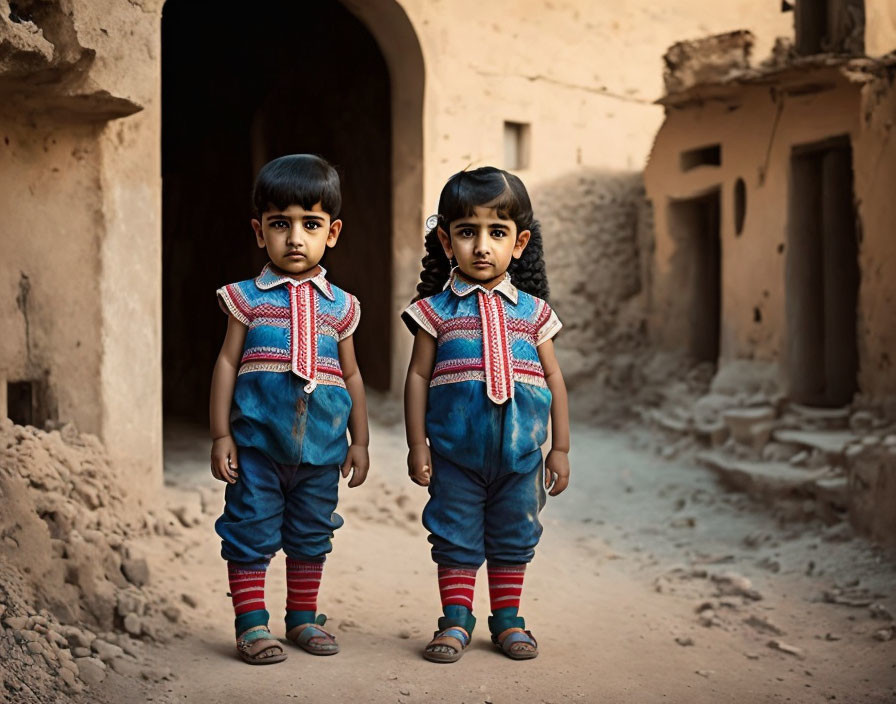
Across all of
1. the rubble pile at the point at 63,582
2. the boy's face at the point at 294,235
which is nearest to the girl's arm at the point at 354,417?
the boy's face at the point at 294,235

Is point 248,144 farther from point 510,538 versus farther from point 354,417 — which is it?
point 510,538

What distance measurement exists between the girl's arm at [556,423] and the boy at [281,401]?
597 mm

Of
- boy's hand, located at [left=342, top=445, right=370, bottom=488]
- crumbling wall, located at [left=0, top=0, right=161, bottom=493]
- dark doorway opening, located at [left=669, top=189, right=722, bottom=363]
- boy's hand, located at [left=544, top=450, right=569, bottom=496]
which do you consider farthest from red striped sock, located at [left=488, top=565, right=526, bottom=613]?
dark doorway opening, located at [left=669, top=189, right=722, bottom=363]

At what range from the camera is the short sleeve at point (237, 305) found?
320 cm

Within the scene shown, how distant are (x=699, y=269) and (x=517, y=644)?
20.0ft

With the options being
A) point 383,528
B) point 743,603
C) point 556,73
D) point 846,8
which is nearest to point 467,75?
point 556,73

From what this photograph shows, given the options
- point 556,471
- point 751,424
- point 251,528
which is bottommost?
point 751,424

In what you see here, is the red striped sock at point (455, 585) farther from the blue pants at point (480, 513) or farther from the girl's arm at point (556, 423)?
the girl's arm at point (556, 423)

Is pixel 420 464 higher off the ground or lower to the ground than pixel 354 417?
lower

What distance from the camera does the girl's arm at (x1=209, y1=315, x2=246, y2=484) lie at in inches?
124

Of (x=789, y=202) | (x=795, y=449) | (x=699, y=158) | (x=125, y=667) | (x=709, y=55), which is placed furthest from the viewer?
(x=699, y=158)

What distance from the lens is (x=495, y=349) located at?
127 inches

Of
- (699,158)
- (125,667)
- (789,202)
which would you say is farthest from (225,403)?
(699,158)

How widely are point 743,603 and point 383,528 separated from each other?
1.82m
